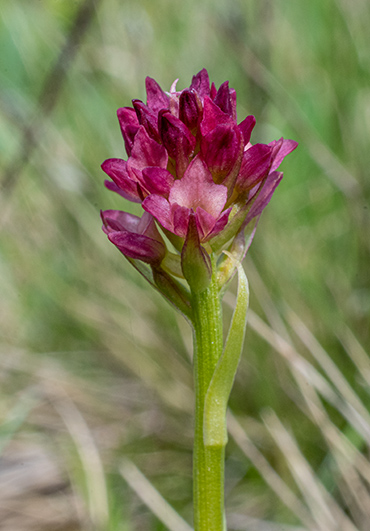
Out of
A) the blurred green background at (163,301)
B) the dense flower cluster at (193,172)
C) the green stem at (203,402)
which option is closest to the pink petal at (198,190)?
the dense flower cluster at (193,172)

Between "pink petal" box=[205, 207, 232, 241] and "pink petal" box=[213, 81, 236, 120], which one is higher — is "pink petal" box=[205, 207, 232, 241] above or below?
below

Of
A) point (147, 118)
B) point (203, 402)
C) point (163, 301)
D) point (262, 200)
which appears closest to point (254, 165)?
point (262, 200)

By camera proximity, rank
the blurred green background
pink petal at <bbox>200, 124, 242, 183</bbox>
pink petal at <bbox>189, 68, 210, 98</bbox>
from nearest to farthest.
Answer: pink petal at <bbox>200, 124, 242, 183</bbox>, pink petal at <bbox>189, 68, 210, 98</bbox>, the blurred green background

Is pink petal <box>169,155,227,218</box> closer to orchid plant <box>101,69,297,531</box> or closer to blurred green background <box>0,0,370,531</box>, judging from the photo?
orchid plant <box>101,69,297,531</box>

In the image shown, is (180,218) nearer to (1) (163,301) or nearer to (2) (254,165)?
(2) (254,165)

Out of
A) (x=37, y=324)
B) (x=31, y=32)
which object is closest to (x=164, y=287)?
(x=37, y=324)

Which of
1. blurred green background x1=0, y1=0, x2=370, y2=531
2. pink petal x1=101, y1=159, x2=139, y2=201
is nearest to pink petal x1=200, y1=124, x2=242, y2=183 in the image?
pink petal x1=101, y1=159, x2=139, y2=201
